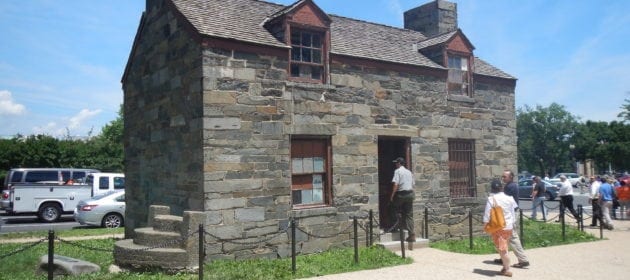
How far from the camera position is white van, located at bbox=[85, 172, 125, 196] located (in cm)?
2003

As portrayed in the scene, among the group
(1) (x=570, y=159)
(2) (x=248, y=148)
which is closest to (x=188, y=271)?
(2) (x=248, y=148)

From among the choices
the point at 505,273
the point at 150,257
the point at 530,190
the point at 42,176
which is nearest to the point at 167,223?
the point at 150,257

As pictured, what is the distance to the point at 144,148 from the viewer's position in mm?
12062

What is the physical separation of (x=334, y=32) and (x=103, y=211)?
1067 centimetres

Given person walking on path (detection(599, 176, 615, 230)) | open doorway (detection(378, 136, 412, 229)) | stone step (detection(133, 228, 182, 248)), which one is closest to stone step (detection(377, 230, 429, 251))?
open doorway (detection(378, 136, 412, 229))

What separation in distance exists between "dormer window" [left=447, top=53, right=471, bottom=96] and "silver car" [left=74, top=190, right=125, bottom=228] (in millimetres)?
12092

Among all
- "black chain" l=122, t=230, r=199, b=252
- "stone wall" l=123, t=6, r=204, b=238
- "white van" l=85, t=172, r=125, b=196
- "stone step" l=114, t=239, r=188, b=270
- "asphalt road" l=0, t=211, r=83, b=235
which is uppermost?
"stone wall" l=123, t=6, r=204, b=238

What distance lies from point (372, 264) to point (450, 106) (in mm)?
5637

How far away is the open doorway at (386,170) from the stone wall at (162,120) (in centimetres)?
511

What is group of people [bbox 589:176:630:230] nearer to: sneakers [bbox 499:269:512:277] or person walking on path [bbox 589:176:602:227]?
person walking on path [bbox 589:176:602:227]

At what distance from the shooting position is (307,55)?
10812 mm

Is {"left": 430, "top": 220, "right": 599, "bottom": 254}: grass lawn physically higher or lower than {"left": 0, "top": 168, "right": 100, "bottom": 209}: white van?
lower

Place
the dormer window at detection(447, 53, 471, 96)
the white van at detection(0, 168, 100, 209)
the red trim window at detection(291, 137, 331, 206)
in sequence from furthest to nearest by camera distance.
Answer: the white van at detection(0, 168, 100, 209)
the dormer window at detection(447, 53, 471, 96)
the red trim window at detection(291, 137, 331, 206)

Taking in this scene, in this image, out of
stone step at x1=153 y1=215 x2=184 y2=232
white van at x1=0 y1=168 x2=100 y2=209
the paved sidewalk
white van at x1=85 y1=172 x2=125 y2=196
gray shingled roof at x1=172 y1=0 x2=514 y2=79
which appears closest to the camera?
the paved sidewalk
